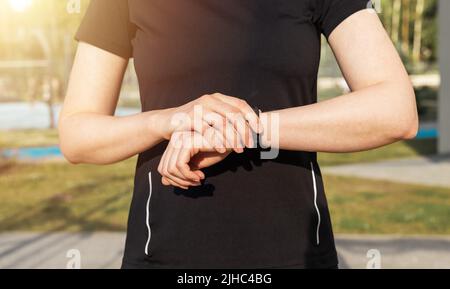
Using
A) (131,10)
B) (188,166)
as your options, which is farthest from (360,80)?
(131,10)

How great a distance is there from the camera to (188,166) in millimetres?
1309

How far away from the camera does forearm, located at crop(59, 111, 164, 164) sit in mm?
1386

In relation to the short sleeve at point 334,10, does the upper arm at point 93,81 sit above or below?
below

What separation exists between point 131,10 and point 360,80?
0.51 metres

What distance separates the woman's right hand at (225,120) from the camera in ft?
4.19

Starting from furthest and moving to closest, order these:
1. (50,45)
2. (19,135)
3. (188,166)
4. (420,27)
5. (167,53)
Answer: (420,27) → (50,45) → (19,135) → (167,53) → (188,166)

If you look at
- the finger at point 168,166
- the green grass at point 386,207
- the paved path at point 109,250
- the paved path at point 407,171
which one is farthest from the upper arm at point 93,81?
the paved path at point 407,171

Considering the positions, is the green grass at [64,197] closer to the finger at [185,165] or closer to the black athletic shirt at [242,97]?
the black athletic shirt at [242,97]

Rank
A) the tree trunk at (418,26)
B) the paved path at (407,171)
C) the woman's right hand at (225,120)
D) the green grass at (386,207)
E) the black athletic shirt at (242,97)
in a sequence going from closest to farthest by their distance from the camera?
the woman's right hand at (225,120) < the black athletic shirt at (242,97) < the green grass at (386,207) < the paved path at (407,171) < the tree trunk at (418,26)

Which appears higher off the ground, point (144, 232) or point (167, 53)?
point (167, 53)

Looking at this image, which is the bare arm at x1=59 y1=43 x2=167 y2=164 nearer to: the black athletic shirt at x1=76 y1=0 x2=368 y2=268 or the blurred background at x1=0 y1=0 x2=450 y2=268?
the black athletic shirt at x1=76 y1=0 x2=368 y2=268

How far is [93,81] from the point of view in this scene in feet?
4.90

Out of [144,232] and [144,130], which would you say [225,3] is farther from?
[144,232]

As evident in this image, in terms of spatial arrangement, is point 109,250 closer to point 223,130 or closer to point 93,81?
point 93,81
